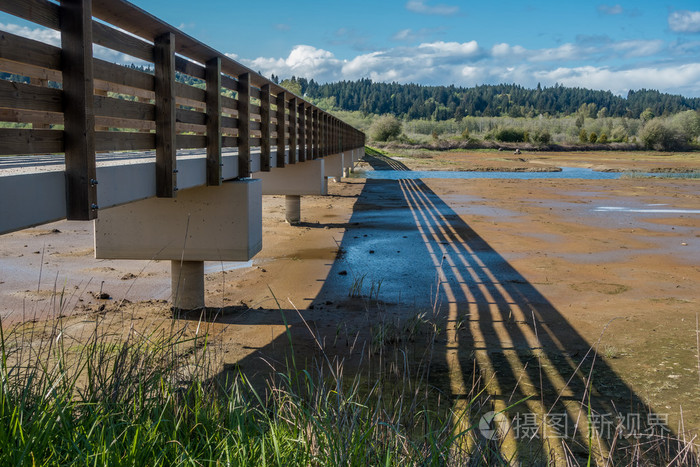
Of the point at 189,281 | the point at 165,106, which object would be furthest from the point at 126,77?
the point at 189,281

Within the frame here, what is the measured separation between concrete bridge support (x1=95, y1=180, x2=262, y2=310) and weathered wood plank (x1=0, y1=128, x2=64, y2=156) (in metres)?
3.82

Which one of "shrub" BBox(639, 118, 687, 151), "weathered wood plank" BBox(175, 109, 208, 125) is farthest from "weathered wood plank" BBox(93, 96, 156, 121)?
"shrub" BBox(639, 118, 687, 151)

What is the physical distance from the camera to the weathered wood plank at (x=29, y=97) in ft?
12.8

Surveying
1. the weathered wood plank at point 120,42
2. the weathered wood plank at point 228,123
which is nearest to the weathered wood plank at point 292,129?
the weathered wood plank at point 228,123

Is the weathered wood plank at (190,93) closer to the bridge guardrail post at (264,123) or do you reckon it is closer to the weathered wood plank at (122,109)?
the weathered wood plank at (122,109)

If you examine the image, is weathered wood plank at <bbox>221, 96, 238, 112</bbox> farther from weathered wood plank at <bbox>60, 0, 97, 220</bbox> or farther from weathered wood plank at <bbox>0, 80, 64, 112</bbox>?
weathered wood plank at <bbox>0, 80, 64, 112</bbox>

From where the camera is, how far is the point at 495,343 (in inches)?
298

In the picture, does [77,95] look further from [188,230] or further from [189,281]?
[189,281]

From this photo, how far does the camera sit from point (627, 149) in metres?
94.2

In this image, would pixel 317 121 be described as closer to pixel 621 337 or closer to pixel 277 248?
pixel 277 248

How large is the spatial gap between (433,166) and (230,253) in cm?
4507

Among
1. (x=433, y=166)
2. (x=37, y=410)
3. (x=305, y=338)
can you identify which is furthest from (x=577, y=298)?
(x=433, y=166)

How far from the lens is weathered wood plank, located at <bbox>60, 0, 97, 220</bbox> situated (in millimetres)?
4441

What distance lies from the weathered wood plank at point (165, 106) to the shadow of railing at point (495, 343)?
2.09 metres
